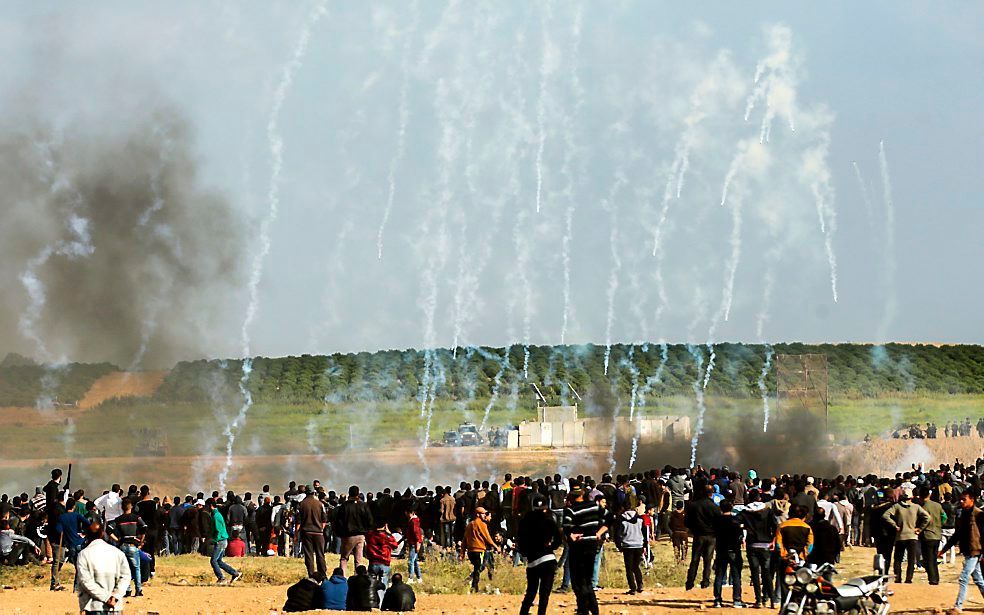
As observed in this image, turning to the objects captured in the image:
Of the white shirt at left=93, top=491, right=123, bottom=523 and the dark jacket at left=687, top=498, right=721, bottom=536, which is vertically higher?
the dark jacket at left=687, top=498, right=721, bottom=536

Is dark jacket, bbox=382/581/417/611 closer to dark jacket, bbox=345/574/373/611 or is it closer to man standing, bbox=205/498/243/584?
dark jacket, bbox=345/574/373/611

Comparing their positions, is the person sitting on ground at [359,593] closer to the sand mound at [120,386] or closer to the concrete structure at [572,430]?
the concrete structure at [572,430]

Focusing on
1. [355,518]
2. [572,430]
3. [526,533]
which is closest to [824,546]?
[526,533]

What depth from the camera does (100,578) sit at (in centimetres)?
1290

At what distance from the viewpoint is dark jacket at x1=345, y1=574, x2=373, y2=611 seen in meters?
17.9

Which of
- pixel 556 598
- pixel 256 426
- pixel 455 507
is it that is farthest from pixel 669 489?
pixel 256 426

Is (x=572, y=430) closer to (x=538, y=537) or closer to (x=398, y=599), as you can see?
(x=398, y=599)

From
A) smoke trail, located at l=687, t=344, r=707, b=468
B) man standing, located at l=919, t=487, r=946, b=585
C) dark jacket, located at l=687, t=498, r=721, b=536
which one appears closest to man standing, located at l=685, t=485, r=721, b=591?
dark jacket, located at l=687, t=498, r=721, b=536

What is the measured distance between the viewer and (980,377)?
128875 mm

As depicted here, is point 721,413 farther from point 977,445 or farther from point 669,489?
point 669,489

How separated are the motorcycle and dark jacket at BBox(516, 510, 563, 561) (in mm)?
2686

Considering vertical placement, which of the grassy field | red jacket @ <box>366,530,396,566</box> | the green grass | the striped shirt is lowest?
the green grass

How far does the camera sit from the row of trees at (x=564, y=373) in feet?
320

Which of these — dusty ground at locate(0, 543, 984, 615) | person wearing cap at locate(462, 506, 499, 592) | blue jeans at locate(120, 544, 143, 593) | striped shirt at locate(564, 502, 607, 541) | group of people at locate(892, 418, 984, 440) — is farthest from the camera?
group of people at locate(892, 418, 984, 440)
